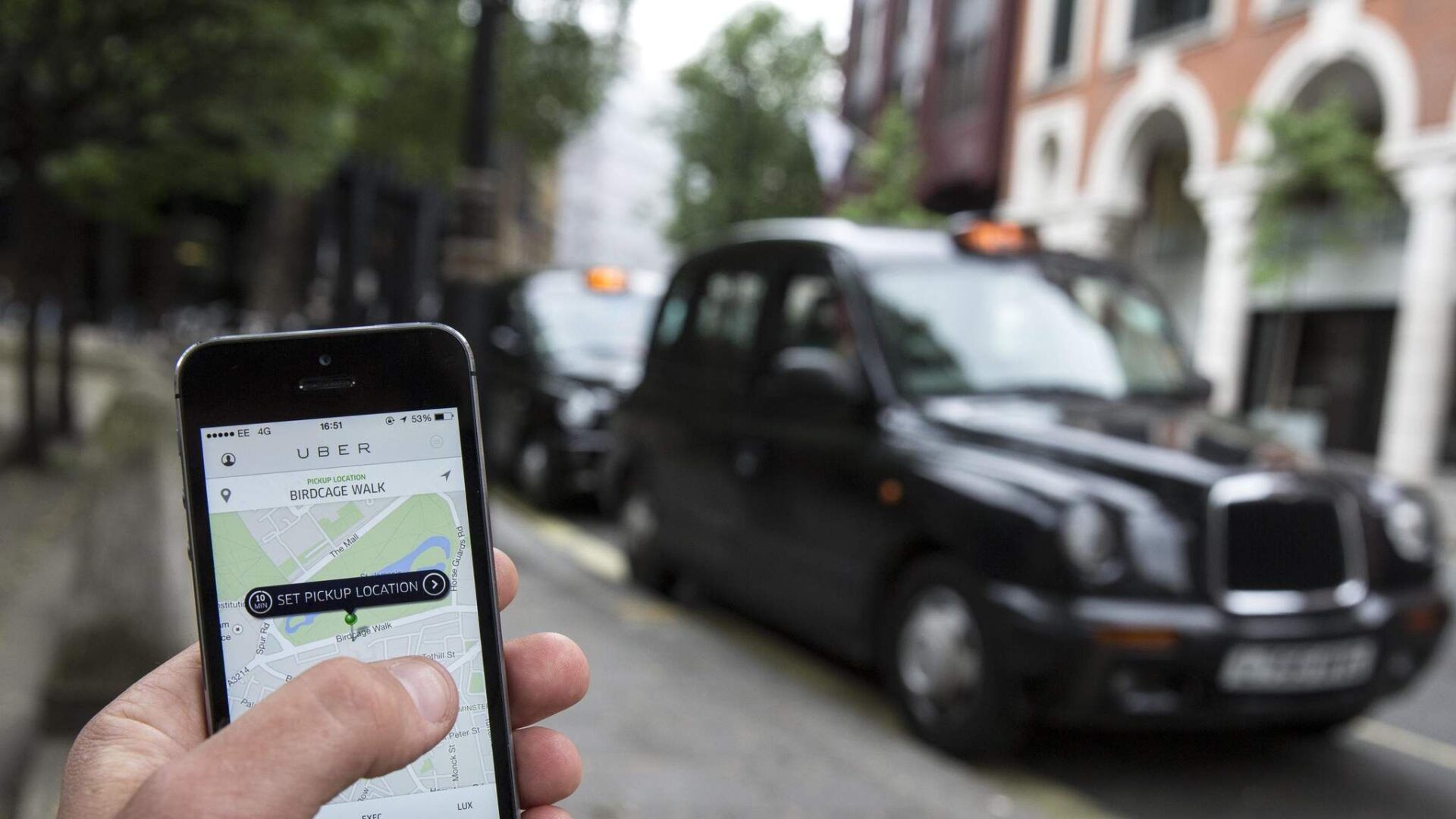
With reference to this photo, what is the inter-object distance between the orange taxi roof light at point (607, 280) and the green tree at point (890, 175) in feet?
43.8

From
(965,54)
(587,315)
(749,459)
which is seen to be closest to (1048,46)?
(965,54)

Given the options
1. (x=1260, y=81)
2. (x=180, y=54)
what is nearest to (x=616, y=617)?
(x=180, y=54)

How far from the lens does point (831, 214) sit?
86.3 feet

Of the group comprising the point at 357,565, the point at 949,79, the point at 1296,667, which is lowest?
the point at 1296,667

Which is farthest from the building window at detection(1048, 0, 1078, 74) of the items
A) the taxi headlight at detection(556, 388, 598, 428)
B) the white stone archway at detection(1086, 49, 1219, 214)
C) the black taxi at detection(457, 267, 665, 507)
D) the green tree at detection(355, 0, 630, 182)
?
the taxi headlight at detection(556, 388, 598, 428)

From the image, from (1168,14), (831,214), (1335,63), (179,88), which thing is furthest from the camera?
(831,214)

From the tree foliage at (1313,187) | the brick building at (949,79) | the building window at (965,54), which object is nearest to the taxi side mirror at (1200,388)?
the tree foliage at (1313,187)

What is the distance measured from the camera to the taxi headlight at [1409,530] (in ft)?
12.7

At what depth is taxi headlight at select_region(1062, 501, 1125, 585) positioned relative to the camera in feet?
11.4

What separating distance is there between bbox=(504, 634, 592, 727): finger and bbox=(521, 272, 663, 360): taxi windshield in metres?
→ 7.81

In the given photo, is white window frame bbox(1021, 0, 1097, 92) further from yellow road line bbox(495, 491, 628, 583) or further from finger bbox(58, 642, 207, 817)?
finger bbox(58, 642, 207, 817)

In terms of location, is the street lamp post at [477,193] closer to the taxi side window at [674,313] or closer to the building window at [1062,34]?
the taxi side window at [674,313]

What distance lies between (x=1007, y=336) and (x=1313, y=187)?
27.8ft

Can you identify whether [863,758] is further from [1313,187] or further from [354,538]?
[1313,187]
